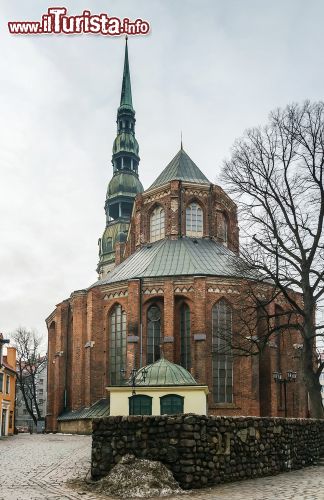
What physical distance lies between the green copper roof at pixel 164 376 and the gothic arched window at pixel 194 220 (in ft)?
51.6

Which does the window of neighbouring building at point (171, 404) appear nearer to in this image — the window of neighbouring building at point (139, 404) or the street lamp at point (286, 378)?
the window of neighbouring building at point (139, 404)

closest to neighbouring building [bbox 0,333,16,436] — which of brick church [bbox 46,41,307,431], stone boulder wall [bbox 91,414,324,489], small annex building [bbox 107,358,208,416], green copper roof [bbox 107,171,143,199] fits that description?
brick church [bbox 46,41,307,431]

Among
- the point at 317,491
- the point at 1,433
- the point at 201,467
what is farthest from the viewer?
the point at 1,433

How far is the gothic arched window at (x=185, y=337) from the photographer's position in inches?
1416

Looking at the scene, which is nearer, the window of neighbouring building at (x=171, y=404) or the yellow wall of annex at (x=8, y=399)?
the window of neighbouring building at (x=171, y=404)

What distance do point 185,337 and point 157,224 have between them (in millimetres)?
11071

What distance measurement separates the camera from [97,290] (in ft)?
128

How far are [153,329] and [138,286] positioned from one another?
272 centimetres

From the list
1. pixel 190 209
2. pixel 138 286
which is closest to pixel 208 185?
pixel 190 209

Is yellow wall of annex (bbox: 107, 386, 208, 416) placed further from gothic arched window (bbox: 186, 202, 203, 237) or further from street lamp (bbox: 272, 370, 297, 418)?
gothic arched window (bbox: 186, 202, 203, 237)

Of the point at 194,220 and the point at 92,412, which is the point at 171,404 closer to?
the point at 92,412

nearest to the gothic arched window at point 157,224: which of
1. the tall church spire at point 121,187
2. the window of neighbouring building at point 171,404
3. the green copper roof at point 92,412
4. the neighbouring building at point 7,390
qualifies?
the neighbouring building at point 7,390

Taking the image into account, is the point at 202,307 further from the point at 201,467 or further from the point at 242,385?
the point at 201,467

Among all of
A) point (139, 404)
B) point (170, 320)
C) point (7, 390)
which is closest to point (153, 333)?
point (170, 320)
